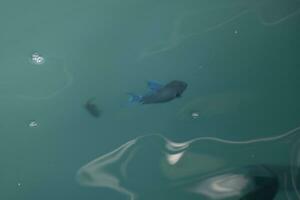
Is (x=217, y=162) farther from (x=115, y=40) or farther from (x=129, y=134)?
(x=115, y=40)

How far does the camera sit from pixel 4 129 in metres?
2.05

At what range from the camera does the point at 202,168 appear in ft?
7.00

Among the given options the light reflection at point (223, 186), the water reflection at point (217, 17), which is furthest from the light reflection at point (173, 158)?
the water reflection at point (217, 17)

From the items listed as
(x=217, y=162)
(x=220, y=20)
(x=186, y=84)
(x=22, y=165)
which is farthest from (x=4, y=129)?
(x=220, y=20)

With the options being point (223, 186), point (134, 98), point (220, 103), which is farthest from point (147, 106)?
point (223, 186)

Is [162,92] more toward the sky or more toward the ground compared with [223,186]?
more toward the sky

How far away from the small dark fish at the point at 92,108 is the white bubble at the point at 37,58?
1.00 feet

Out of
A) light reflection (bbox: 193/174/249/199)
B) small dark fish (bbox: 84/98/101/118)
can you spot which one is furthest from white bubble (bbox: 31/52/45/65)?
light reflection (bbox: 193/174/249/199)

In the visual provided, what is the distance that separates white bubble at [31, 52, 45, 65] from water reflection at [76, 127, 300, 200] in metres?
0.56

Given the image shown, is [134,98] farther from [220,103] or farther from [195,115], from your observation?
[220,103]

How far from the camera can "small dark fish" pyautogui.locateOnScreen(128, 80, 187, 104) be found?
2025 mm

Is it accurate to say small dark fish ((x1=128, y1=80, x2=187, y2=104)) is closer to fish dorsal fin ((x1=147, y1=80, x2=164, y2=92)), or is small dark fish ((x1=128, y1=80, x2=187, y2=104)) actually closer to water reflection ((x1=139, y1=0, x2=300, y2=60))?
fish dorsal fin ((x1=147, y1=80, x2=164, y2=92))

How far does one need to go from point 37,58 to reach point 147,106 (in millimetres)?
598

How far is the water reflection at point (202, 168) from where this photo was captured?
2.11 m
